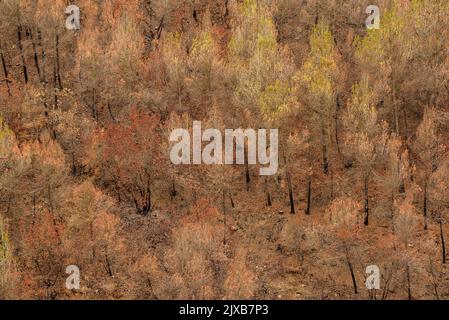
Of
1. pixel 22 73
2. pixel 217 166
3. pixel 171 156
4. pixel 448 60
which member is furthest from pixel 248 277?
pixel 22 73

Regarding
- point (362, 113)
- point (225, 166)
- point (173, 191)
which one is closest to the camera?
point (225, 166)

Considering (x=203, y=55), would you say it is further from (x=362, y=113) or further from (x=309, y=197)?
(x=309, y=197)

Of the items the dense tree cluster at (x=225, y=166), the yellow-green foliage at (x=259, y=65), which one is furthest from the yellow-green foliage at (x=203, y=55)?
the yellow-green foliage at (x=259, y=65)

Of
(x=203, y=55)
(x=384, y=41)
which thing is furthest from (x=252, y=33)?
(x=384, y=41)

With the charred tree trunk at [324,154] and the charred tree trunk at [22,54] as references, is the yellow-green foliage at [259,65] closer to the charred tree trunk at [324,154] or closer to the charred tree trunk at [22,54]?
the charred tree trunk at [324,154]

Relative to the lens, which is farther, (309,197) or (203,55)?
(203,55)

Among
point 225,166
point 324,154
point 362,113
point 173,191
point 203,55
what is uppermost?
point 203,55

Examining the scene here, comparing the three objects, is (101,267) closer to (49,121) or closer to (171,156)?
(171,156)

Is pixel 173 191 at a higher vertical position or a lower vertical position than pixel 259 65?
lower
